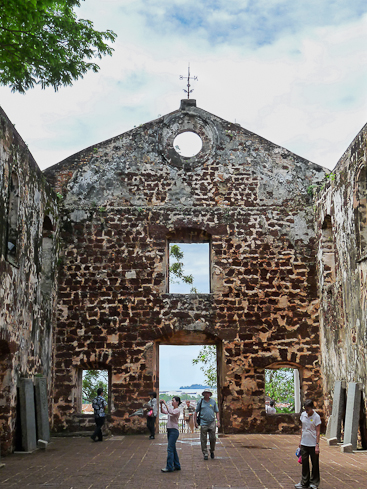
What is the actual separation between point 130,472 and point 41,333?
5.07m

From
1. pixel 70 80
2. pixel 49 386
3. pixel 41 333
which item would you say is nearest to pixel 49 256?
pixel 41 333

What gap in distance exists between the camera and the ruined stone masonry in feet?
41.9

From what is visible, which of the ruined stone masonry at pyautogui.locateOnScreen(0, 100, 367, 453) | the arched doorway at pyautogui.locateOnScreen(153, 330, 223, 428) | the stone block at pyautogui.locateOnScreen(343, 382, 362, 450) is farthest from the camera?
the arched doorway at pyautogui.locateOnScreen(153, 330, 223, 428)

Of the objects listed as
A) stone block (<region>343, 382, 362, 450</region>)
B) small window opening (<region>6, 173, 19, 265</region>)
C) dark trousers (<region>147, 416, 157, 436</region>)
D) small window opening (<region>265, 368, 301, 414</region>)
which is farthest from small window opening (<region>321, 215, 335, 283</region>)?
small window opening (<region>265, 368, 301, 414</region>)

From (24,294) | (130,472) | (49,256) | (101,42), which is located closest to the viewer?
(130,472)

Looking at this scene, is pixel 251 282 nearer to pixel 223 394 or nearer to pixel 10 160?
pixel 223 394

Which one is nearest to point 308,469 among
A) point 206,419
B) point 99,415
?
point 206,419

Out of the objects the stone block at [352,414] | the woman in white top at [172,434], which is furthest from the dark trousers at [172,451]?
the stone block at [352,414]

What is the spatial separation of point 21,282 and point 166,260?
13.3 ft

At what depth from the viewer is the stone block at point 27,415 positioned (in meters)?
10.3

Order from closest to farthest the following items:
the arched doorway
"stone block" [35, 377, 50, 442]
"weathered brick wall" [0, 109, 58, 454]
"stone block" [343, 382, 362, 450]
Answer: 1. "weathered brick wall" [0, 109, 58, 454]
2. "stone block" [343, 382, 362, 450]
3. "stone block" [35, 377, 50, 442]
4. the arched doorway

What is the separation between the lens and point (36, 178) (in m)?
12.2

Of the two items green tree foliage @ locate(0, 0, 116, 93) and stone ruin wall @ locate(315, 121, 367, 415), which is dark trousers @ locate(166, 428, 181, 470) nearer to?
stone ruin wall @ locate(315, 121, 367, 415)

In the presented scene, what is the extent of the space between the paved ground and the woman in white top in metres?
0.13
